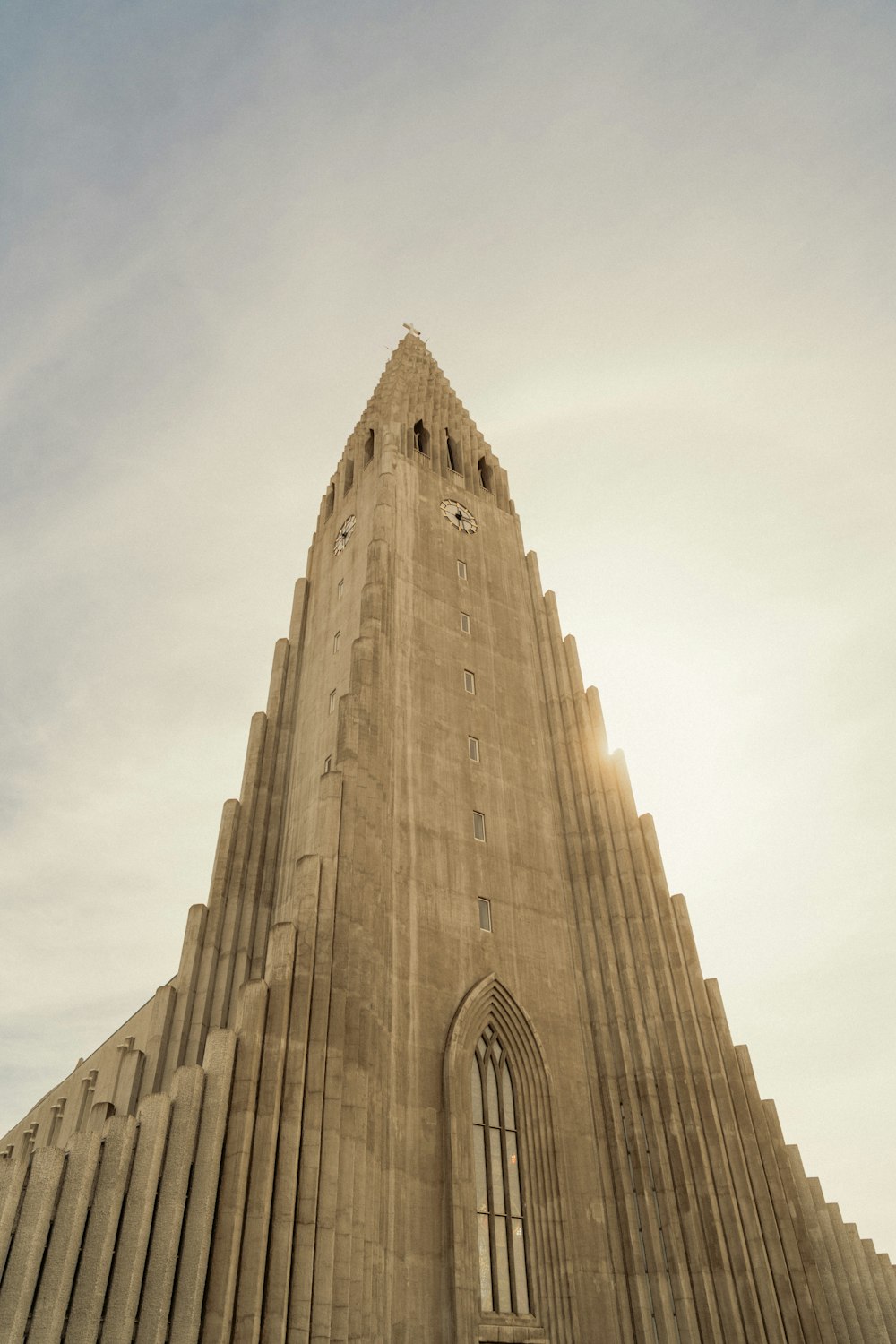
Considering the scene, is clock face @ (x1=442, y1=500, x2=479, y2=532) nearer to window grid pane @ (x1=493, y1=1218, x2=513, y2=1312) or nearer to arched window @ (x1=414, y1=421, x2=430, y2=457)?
arched window @ (x1=414, y1=421, x2=430, y2=457)

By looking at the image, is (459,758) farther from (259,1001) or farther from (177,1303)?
(177,1303)

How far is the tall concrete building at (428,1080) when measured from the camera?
1983 centimetres

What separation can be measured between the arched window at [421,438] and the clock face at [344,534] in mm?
5872

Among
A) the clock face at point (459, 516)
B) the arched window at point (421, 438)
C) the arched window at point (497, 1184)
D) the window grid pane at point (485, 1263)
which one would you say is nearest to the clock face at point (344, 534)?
the clock face at point (459, 516)

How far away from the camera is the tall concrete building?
19.8 meters

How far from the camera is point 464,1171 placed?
2486 cm

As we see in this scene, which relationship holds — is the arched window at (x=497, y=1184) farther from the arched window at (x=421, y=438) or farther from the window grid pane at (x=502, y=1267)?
the arched window at (x=421, y=438)

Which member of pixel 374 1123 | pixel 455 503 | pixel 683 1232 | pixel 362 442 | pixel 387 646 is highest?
pixel 362 442

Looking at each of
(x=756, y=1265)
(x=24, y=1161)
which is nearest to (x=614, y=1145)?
(x=756, y=1265)

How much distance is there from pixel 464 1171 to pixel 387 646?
60.7ft

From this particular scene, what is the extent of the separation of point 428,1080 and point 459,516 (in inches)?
1089

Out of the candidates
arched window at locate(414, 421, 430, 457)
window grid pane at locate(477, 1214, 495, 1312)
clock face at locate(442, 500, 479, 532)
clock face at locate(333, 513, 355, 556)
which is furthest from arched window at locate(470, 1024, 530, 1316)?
arched window at locate(414, 421, 430, 457)

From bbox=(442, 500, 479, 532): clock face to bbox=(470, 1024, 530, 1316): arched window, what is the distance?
24.7m

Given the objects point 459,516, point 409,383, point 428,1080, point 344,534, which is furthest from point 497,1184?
point 409,383
